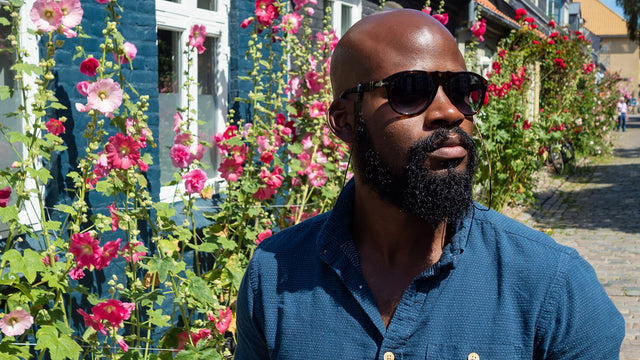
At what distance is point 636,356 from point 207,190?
318 centimetres

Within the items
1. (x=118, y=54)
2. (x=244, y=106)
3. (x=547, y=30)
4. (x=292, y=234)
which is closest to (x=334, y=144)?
(x=244, y=106)

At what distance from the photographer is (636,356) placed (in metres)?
5.20

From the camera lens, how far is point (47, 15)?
3.06 metres

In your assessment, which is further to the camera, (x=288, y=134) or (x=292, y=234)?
(x=288, y=134)

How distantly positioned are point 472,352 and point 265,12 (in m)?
3.73

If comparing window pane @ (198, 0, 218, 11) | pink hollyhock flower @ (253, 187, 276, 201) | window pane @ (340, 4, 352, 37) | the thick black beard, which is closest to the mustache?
the thick black beard

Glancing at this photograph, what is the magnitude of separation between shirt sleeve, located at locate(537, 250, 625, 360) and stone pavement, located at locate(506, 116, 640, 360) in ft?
13.4

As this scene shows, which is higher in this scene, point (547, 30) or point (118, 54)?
point (547, 30)

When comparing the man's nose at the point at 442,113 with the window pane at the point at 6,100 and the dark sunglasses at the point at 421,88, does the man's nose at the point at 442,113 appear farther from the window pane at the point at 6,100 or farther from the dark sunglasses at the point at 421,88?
the window pane at the point at 6,100

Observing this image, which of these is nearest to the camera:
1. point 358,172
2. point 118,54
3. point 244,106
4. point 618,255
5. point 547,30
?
point 358,172

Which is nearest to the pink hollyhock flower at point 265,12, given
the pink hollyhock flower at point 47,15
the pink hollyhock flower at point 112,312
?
the pink hollyhock flower at point 47,15

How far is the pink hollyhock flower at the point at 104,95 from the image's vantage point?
3248mm

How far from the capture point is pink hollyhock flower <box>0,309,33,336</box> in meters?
2.81

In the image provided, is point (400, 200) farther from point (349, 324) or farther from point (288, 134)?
point (288, 134)
